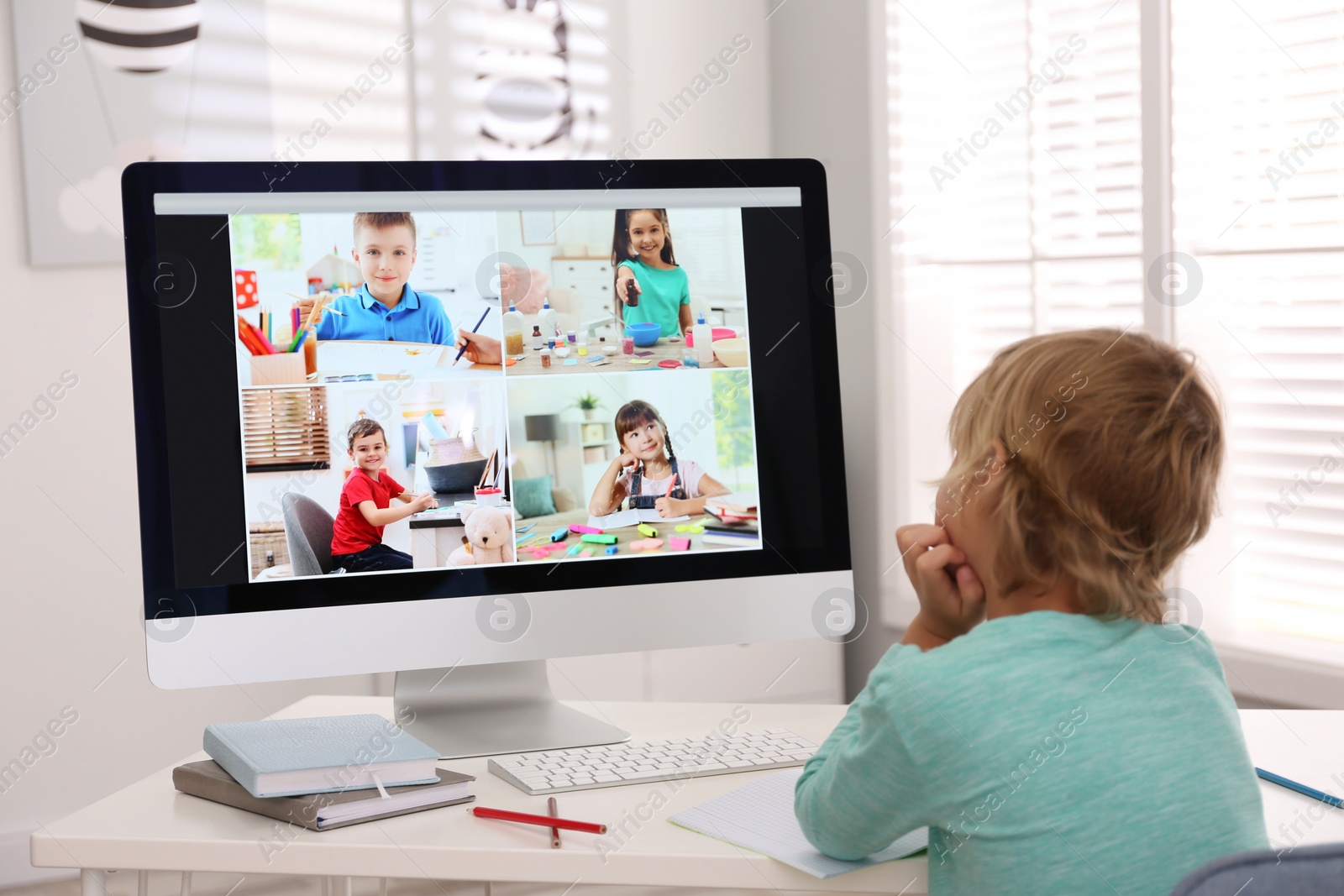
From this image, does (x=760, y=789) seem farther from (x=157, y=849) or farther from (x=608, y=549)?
(x=157, y=849)

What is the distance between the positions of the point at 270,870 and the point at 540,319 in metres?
0.57

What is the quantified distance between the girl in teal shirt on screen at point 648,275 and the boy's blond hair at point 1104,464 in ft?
1.34

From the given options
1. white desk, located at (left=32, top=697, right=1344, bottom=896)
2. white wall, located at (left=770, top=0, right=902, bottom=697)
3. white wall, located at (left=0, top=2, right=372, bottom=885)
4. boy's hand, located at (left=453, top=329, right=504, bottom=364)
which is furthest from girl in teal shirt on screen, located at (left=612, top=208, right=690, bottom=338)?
white wall, located at (left=0, top=2, right=372, bottom=885)

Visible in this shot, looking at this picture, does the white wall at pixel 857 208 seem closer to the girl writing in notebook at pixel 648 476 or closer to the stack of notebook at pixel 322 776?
the girl writing in notebook at pixel 648 476

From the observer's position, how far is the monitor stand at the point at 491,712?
112cm

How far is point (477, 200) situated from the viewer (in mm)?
1146

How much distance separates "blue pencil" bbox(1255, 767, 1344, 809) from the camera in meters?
0.94

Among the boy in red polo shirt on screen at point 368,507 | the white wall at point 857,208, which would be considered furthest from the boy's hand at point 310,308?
the white wall at point 857,208

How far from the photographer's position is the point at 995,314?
241 centimetres

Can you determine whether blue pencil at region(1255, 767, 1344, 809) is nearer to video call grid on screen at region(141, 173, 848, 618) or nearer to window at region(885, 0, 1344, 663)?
video call grid on screen at region(141, 173, 848, 618)

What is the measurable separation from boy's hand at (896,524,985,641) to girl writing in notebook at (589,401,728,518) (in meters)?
0.30

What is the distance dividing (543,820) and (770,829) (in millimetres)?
180

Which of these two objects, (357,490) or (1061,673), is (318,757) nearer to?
(357,490)

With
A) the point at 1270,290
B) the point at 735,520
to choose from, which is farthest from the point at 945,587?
the point at 1270,290
